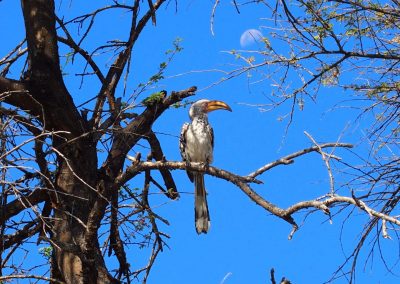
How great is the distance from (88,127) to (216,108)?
1724 mm

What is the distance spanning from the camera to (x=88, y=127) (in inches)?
190

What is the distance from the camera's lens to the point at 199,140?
6.09m

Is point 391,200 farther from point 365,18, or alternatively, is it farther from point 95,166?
point 95,166

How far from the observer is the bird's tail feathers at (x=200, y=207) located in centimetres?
549

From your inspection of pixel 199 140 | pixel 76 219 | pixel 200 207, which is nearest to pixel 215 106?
pixel 199 140

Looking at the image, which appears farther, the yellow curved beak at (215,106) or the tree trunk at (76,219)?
the yellow curved beak at (215,106)

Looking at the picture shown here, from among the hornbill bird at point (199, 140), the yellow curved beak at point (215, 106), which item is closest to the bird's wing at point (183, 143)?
the hornbill bird at point (199, 140)

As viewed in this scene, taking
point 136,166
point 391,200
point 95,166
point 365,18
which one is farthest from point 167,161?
point 365,18

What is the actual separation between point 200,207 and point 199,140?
2.14ft

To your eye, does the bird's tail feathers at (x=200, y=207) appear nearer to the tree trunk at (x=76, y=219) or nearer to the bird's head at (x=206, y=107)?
the bird's head at (x=206, y=107)

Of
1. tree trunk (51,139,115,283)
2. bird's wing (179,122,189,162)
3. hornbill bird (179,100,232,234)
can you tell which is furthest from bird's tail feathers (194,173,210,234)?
tree trunk (51,139,115,283)

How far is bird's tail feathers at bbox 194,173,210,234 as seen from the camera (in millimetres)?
5495

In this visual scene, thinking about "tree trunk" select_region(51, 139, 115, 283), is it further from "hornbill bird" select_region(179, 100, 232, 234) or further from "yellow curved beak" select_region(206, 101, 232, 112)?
"yellow curved beak" select_region(206, 101, 232, 112)

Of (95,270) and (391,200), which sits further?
(391,200)
